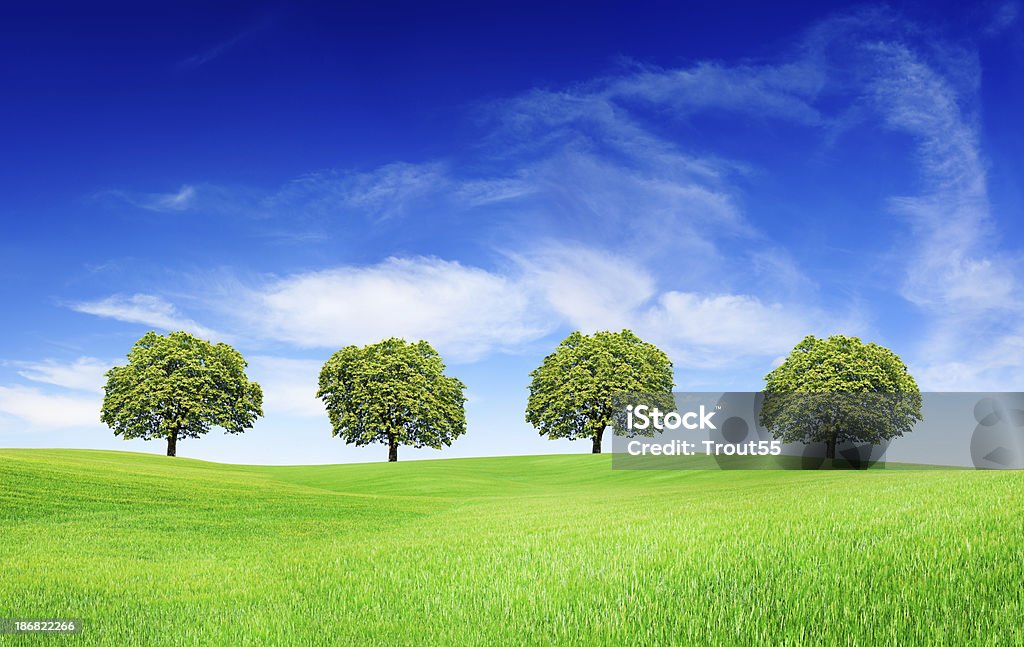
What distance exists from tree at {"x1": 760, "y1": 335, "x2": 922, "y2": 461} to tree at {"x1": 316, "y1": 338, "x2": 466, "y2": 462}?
29200mm

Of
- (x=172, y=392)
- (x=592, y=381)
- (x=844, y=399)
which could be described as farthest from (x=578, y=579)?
(x=172, y=392)

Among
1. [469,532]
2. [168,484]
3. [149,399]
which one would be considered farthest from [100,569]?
[149,399]

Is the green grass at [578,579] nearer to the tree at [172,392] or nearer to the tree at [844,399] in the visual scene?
the tree at [844,399]

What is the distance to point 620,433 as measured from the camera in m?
64.1

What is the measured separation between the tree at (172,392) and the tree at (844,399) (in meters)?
48.5

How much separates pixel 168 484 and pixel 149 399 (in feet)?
138

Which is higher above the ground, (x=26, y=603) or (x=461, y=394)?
(x=461, y=394)

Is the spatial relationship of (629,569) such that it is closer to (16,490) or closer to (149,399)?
(16,490)

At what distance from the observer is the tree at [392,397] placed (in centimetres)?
6662

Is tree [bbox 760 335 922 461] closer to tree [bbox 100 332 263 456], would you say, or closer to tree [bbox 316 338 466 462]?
tree [bbox 316 338 466 462]

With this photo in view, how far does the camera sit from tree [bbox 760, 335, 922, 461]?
51.3 m

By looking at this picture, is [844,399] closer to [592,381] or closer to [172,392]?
[592,381]

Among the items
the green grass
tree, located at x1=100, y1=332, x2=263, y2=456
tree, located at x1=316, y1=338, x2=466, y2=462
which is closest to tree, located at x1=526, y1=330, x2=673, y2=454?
tree, located at x1=316, y1=338, x2=466, y2=462

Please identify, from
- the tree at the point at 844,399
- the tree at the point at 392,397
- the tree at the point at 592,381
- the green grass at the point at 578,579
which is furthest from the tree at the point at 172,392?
the green grass at the point at 578,579
